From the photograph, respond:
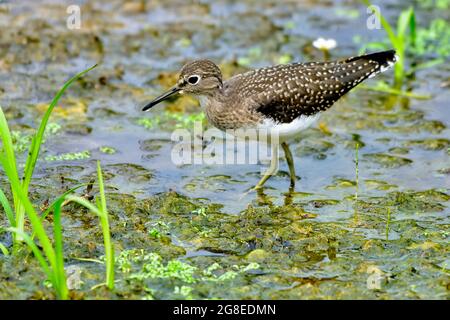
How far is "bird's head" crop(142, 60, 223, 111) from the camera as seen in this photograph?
861 centimetres

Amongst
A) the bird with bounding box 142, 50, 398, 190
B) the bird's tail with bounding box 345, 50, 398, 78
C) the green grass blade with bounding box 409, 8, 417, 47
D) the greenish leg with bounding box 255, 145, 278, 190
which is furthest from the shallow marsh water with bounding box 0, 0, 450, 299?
the bird's tail with bounding box 345, 50, 398, 78

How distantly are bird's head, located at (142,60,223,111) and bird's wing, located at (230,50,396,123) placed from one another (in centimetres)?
25

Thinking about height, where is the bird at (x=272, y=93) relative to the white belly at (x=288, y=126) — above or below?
above

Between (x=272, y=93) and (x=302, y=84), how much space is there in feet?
1.26

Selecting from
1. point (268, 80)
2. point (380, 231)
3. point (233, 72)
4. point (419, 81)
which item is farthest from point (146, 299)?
point (419, 81)

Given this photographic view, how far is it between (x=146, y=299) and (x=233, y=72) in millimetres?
5614

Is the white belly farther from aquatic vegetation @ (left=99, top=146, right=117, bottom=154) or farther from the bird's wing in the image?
aquatic vegetation @ (left=99, top=146, right=117, bottom=154)

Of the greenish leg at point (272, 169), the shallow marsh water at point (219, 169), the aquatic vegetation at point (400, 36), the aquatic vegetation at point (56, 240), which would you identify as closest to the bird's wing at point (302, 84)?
the greenish leg at point (272, 169)

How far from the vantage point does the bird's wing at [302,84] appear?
842 cm

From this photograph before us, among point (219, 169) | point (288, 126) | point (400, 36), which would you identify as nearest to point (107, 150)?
point (219, 169)

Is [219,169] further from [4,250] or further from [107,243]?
[107,243]

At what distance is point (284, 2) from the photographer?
1385 cm

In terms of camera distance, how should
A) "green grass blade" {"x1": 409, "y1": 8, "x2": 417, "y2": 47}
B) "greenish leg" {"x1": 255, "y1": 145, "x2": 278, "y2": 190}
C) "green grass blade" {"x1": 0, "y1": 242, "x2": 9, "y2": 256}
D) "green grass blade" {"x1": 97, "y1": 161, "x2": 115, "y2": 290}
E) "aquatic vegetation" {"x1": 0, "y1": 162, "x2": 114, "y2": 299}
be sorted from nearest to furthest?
"aquatic vegetation" {"x1": 0, "y1": 162, "x2": 114, "y2": 299} < "green grass blade" {"x1": 97, "y1": 161, "x2": 115, "y2": 290} < "green grass blade" {"x1": 0, "y1": 242, "x2": 9, "y2": 256} < "greenish leg" {"x1": 255, "y1": 145, "x2": 278, "y2": 190} < "green grass blade" {"x1": 409, "y1": 8, "x2": 417, "y2": 47}

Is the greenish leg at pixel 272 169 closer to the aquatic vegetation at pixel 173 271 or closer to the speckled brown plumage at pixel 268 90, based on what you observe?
the speckled brown plumage at pixel 268 90
